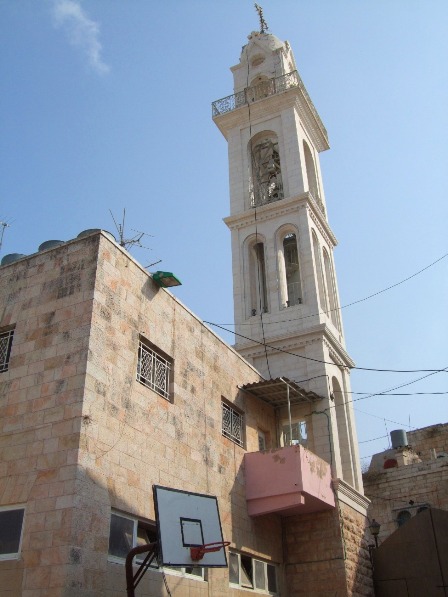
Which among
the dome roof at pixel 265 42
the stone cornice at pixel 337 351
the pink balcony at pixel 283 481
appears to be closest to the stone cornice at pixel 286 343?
the stone cornice at pixel 337 351

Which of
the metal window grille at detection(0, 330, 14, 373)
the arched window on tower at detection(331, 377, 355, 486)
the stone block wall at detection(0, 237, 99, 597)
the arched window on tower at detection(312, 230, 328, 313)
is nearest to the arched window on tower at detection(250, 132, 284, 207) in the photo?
the arched window on tower at detection(312, 230, 328, 313)

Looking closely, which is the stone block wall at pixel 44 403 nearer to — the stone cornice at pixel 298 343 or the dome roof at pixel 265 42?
the stone cornice at pixel 298 343

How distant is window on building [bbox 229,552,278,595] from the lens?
13.3 metres

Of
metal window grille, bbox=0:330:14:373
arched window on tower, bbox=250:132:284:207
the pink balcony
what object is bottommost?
the pink balcony

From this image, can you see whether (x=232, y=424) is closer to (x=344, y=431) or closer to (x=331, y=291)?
(x=344, y=431)

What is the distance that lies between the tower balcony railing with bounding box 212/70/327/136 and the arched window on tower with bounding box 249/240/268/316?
6538 millimetres

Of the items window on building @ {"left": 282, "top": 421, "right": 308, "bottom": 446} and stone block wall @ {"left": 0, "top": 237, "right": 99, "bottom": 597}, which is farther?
window on building @ {"left": 282, "top": 421, "right": 308, "bottom": 446}

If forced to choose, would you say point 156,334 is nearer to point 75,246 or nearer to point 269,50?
point 75,246

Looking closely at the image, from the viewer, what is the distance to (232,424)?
15305 millimetres

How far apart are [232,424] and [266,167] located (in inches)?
514

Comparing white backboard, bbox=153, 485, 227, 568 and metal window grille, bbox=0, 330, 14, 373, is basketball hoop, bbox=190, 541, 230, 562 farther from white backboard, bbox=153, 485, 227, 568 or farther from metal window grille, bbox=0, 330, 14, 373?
metal window grille, bbox=0, 330, 14, 373

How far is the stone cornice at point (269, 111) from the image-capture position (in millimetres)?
23969

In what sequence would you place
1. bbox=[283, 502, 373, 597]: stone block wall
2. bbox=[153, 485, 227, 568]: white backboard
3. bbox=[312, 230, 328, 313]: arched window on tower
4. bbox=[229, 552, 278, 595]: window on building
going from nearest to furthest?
bbox=[153, 485, 227, 568]: white backboard → bbox=[229, 552, 278, 595]: window on building → bbox=[283, 502, 373, 597]: stone block wall → bbox=[312, 230, 328, 313]: arched window on tower

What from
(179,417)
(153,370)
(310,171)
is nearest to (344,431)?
(179,417)
